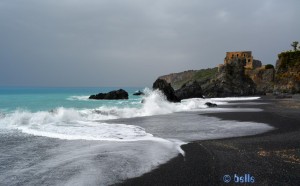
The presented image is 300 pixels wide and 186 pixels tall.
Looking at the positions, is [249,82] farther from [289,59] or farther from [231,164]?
[231,164]

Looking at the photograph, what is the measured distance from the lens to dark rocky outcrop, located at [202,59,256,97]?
275ft

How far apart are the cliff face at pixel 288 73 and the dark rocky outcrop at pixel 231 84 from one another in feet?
25.8

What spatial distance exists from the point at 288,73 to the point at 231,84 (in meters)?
16.8

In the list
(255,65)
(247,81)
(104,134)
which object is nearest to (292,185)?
(104,134)

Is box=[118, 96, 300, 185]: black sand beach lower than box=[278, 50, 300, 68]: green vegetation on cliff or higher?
lower

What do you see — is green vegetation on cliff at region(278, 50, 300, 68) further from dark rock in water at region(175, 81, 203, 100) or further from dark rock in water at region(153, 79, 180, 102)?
dark rock in water at region(153, 79, 180, 102)

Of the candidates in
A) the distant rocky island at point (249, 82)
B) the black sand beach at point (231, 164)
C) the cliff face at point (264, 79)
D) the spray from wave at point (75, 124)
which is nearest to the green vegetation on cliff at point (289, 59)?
the distant rocky island at point (249, 82)

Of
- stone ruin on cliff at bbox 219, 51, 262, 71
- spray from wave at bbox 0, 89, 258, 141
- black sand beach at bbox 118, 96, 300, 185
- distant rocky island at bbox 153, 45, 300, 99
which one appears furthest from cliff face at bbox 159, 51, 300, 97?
black sand beach at bbox 118, 96, 300, 185

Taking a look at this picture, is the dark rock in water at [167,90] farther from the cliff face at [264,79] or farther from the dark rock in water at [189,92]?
the cliff face at [264,79]

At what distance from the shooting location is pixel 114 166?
8969 millimetres

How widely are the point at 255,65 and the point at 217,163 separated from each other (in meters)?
129

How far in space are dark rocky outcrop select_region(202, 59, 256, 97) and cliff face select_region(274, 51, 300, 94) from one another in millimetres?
7849

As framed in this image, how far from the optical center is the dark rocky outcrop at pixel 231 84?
275ft

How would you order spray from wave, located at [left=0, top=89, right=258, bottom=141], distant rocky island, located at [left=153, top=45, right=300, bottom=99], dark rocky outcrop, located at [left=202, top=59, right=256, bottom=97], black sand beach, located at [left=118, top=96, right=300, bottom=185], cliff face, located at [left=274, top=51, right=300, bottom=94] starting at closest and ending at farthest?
black sand beach, located at [left=118, top=96, right=300, bottom=185] < spray from wave, located at [left=0, top=89, right=258, bottom=141] < distant rocky island, located at [left=153, top=45, right=300, bottom=99] < cliff face, located at [left=274, top=51, right=300, bottom=94] < dark rocky outcrop, located at [left=202, top=59, right=256, bottom=97]
